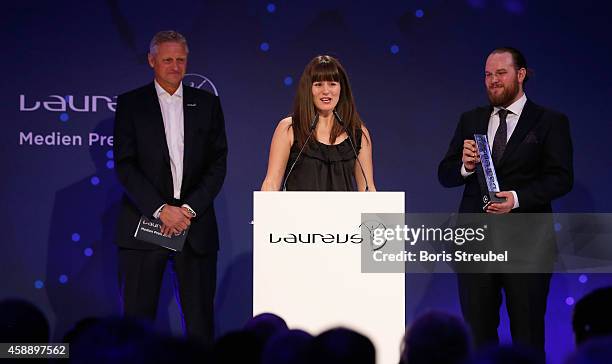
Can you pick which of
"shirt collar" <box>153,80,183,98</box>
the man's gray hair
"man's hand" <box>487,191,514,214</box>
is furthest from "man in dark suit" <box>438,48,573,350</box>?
the man's gray hair

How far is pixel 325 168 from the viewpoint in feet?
16.4

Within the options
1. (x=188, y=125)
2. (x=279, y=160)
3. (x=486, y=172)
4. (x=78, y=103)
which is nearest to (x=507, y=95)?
(x=486, y=172)

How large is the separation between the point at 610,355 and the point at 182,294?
3594 millimetres

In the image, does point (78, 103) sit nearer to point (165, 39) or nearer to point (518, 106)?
point (165, 39)

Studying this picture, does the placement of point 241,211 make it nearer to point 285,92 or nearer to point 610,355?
point 285,92

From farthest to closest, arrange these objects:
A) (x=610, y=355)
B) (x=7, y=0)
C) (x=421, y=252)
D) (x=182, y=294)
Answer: (x=7, y=0)
(x=182, y=294)
(x=421, y=252)
(x=610, y=355)

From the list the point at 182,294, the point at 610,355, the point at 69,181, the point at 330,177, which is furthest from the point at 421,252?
the point at 610,355

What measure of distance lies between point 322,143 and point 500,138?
0.99 meters

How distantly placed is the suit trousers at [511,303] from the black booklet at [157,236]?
1543 mm

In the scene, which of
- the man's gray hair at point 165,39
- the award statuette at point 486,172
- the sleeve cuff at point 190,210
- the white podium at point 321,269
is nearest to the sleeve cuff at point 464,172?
the award statuette at point 486,172

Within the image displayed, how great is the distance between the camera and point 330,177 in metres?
5.00

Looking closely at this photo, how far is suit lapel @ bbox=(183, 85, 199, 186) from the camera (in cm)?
521

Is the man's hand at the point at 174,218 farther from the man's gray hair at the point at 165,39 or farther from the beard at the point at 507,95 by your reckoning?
the beard at the point at 507,95

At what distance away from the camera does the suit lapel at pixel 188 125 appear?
17.1ft
